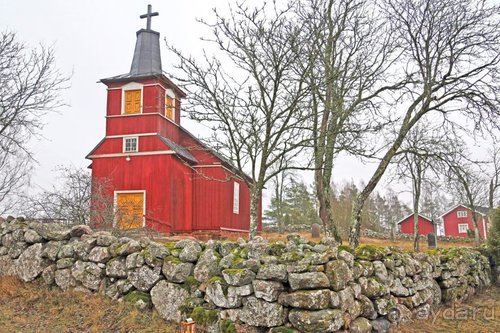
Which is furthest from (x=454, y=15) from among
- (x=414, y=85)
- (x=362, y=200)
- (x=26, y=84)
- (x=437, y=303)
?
(x=26, y=84)

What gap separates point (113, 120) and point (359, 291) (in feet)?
51.8

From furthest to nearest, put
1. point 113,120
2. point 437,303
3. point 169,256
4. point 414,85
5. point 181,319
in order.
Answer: point 113,120, point 414,85, point 437,303, point 169,256, point 181,319

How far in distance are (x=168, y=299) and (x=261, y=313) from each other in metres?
1.51

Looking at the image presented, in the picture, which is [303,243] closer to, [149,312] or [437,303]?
[149,312]

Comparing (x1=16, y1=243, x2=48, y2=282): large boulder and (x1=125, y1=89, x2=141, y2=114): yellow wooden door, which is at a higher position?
(x1=125, y1=89, x2=141, y2=114): yellow wooden door

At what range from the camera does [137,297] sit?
21.2ft

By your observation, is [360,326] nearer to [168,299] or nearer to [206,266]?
[206,266]

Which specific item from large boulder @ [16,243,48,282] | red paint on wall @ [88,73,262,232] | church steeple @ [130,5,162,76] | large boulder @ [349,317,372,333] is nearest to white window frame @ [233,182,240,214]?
red paint on wall @ [88,73,262,232]

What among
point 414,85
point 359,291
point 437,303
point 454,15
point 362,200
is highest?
point 454,15

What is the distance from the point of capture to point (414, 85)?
13562 mm

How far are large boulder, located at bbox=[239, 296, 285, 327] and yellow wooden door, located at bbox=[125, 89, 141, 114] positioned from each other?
1512 centimetres

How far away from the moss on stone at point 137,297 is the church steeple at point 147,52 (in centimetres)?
1517

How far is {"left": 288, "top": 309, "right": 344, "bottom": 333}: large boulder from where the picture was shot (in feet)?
17.6

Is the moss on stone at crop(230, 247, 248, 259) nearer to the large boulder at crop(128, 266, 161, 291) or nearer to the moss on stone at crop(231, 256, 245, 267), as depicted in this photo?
the moss on stone at crop(231, 256, 245, 267)
